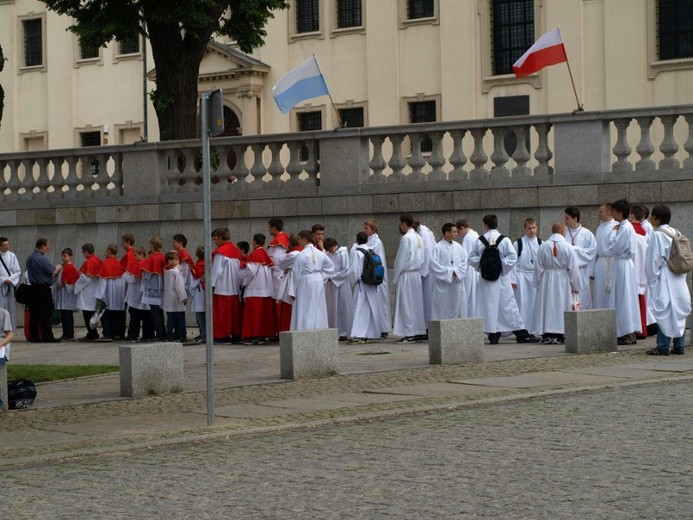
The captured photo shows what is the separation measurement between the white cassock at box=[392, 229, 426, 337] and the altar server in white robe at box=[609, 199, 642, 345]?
3201 mm

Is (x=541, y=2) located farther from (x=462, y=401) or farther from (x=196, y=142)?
(x=462, y=401)

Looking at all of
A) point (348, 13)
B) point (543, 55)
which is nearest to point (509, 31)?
point (348, 13)

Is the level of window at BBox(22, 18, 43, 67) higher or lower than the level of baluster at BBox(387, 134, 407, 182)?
higher

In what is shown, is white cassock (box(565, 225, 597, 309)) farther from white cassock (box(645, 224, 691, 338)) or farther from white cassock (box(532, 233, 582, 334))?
white cassock (box(645, 224, 691, 338))

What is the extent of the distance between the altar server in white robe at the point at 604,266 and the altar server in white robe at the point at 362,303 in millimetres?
3526

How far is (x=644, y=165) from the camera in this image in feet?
81.7

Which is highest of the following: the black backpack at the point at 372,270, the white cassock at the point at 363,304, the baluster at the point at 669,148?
the baluster at the point at 669,148

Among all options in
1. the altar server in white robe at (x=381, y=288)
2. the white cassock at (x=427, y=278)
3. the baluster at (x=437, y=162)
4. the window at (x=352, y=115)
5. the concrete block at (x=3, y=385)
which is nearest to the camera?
the concrete block at (x=3, y=385)

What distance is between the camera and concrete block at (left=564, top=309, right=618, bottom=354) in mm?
19578

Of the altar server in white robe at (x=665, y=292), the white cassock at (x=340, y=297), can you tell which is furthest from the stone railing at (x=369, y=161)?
the altar server in white robe at (x=665, y=292)

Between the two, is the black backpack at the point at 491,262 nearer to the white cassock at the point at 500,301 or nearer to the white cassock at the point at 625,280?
the white cassock at the point at 500,301

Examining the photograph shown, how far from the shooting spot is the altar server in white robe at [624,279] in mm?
21609

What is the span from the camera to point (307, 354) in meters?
17.6

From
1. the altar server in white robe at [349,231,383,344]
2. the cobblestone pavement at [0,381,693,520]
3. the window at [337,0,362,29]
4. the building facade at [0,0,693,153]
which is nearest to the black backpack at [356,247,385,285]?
the altar server in white robe at [349,231,383,344]
